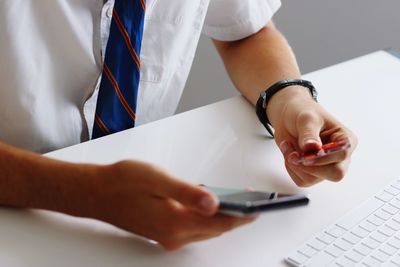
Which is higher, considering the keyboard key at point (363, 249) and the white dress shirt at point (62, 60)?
the white dress shirt at point (62, 60)

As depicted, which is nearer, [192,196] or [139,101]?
[192,196]

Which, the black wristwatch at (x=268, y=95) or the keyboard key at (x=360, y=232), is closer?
the keyboard key at (x=360, y=232)

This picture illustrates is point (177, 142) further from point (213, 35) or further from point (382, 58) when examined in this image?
point (382, 58)

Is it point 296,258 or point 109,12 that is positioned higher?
point 109,12

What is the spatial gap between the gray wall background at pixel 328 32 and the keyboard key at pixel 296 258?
1229 mm

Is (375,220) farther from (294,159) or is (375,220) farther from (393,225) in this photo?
(294,159)

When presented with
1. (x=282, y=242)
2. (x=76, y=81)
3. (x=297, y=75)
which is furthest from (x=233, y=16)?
(x=282, y=242)

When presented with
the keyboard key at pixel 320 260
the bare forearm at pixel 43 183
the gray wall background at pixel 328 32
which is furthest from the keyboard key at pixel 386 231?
the gray wall background at pixel 328 32

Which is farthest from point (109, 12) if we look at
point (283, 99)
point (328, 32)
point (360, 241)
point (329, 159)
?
point (328, 32)

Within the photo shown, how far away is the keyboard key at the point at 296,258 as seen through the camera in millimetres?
670

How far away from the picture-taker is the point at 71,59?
935 millimetres

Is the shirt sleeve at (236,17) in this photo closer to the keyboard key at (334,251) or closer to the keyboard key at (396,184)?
the keyboard key at (396,184)

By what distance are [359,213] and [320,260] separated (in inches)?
5.1

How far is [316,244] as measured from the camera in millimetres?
702
